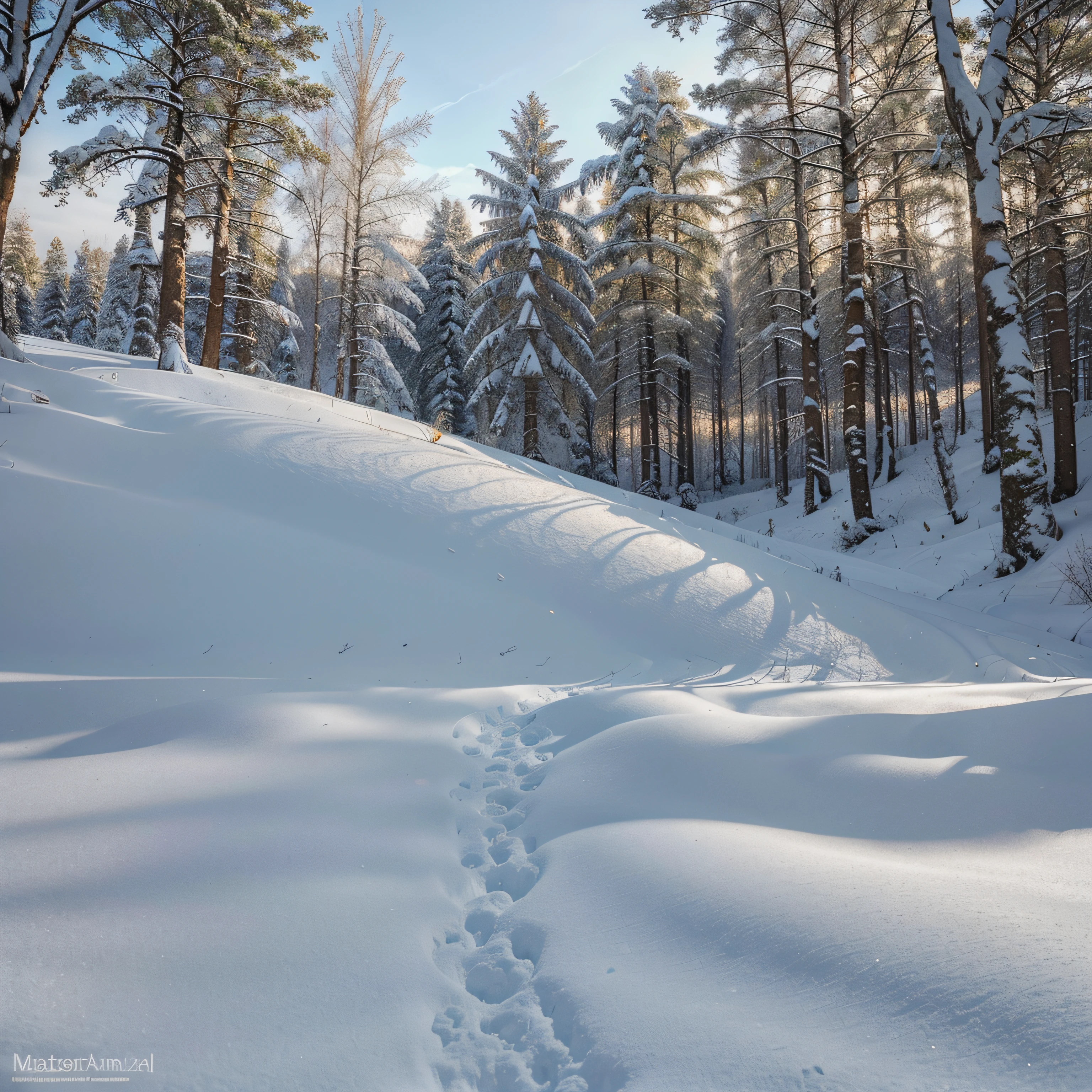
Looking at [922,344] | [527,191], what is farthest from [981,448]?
[527,191]

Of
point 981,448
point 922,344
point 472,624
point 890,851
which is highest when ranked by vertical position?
point 922,344

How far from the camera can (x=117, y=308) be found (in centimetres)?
2841

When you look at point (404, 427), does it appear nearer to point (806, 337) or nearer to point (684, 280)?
point (806, 337)

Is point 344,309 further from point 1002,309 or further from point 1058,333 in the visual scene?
point 1058,333

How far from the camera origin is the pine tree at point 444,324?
2512 cm

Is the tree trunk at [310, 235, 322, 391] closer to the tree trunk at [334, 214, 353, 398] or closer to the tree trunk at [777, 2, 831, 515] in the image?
the tree trunk at [334, 214, 353, 398]

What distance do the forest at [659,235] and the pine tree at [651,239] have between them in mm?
107

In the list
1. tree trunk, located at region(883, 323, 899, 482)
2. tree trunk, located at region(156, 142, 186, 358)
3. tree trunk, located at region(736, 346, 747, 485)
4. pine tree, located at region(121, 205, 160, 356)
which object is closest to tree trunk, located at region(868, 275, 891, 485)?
tree trunk, located at region(883, 323, 899, 482)

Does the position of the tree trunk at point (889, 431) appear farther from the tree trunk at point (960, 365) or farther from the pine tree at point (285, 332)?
the pine tree at point (285, 332)

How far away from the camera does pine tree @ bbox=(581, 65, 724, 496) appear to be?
56.4 feet

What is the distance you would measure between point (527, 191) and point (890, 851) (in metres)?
18.1

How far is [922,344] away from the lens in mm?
16078

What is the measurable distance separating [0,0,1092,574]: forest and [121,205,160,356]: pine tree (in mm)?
143

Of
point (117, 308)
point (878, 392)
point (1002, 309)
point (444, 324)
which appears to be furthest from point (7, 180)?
point (117, 308)
